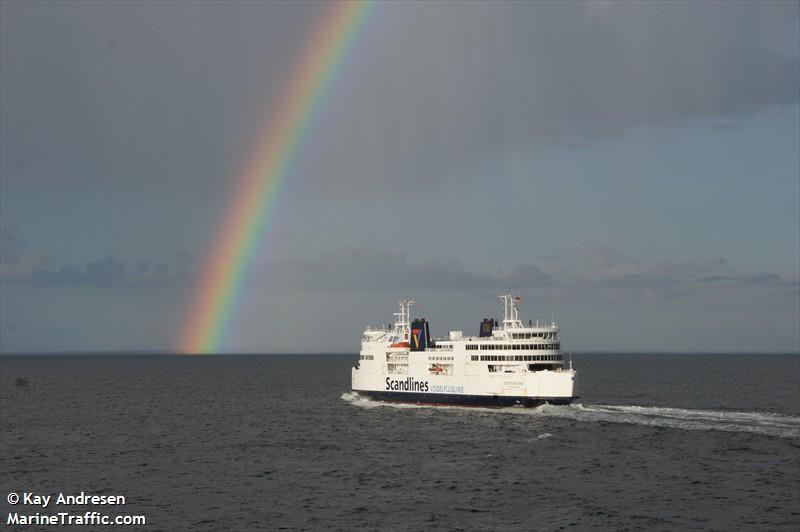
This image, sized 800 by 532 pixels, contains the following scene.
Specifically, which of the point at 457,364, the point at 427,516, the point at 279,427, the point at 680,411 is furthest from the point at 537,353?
the point at 427,516

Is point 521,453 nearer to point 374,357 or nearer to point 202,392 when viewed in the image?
point 374,357

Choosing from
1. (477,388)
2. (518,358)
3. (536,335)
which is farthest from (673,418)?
(477,388)

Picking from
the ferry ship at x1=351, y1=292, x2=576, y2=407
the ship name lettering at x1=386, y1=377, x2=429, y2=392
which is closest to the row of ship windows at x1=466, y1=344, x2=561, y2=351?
the ferry ship at x1=351, y1=292, x2=576, y2=407

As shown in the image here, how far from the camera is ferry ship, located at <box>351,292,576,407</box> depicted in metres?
78.9

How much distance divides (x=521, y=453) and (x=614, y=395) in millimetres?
65103

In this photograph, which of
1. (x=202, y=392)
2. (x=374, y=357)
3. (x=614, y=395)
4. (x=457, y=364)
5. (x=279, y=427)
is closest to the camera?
(x=279, y=427)

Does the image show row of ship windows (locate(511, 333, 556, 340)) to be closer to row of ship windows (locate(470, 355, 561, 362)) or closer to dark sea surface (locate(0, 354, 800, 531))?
row of ship windows (locate(470, 355, 561, 362))

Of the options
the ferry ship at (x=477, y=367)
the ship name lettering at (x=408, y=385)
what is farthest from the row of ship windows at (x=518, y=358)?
the ship name lettering at (x=408, y=385)

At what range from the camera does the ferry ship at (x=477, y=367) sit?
78938 mm

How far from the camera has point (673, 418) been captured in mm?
78188

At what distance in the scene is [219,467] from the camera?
5631cm

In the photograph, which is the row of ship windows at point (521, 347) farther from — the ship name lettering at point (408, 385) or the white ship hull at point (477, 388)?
the ship name lettering at point (408, 385)

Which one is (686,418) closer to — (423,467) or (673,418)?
(673,418)

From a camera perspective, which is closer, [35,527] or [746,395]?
[35,527]
